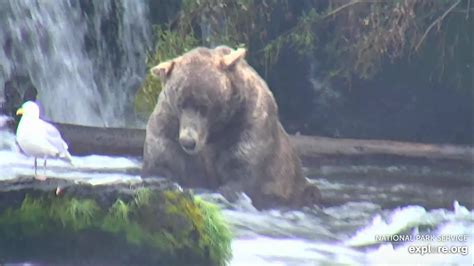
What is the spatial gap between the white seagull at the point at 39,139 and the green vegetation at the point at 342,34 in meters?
0.29

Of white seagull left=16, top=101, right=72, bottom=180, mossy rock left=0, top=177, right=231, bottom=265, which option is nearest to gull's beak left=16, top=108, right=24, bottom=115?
white seagull left=16, top=101, right=72, bottom=180

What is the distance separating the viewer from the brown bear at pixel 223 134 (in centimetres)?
425

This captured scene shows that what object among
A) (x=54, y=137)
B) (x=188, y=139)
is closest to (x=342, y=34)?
(x=188, y=139)

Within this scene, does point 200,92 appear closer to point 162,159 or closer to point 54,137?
point 162,159

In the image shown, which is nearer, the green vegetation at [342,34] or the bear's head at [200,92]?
the bear's head at [200,92]

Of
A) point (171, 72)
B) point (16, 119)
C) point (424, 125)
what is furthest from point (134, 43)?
point (424, 125)

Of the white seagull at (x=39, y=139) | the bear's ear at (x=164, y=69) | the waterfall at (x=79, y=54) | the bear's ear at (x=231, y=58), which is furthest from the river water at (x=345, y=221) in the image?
the bear's ear at (x=231, y=58)

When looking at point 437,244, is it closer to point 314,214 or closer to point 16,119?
point 314,214

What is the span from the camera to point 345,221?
434 centimetres

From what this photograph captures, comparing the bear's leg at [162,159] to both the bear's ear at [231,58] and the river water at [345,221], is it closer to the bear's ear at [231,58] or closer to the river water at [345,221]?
the river water at [345,221]

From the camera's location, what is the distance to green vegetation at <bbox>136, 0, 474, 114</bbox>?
14.3 feet

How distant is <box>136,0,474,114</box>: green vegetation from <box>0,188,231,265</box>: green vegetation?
350 mm

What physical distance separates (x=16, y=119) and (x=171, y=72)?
53cm

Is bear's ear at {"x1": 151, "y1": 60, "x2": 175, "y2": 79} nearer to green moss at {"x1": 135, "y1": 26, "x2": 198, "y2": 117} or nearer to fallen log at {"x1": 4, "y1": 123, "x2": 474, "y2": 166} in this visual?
green moss at {"x1": 135, "y1": 26, "x2": 198, "y2": 117}
